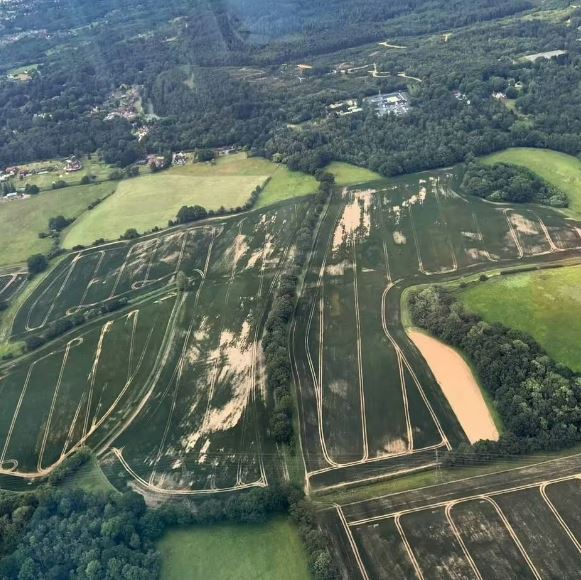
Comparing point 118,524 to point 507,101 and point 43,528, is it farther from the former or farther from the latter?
point 507,101

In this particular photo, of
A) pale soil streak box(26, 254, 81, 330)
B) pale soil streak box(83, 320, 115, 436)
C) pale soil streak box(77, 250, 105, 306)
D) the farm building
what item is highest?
pale soil streak box(26, 254, 81, 330)

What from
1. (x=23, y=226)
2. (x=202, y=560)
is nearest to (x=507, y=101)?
(x=23, y=226)

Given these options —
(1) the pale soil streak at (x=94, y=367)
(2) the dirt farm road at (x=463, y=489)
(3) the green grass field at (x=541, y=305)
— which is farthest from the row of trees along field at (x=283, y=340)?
(3) the green grass field at (x=541, y=305)

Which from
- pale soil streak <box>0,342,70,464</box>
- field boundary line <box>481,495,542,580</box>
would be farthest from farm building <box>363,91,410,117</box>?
field boundary line <box>481,495,542,580</box>

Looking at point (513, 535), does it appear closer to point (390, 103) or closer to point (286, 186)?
point (286, 186)

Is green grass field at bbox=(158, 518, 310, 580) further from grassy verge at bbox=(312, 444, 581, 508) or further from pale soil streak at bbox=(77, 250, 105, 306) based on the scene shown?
pale soil streak at bbox=(77, 250, 105, 306)

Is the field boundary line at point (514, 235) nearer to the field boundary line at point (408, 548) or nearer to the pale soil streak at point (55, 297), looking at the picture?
the field boundary line at point (408, 548)

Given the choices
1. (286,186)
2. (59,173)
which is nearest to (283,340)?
(286,186)
